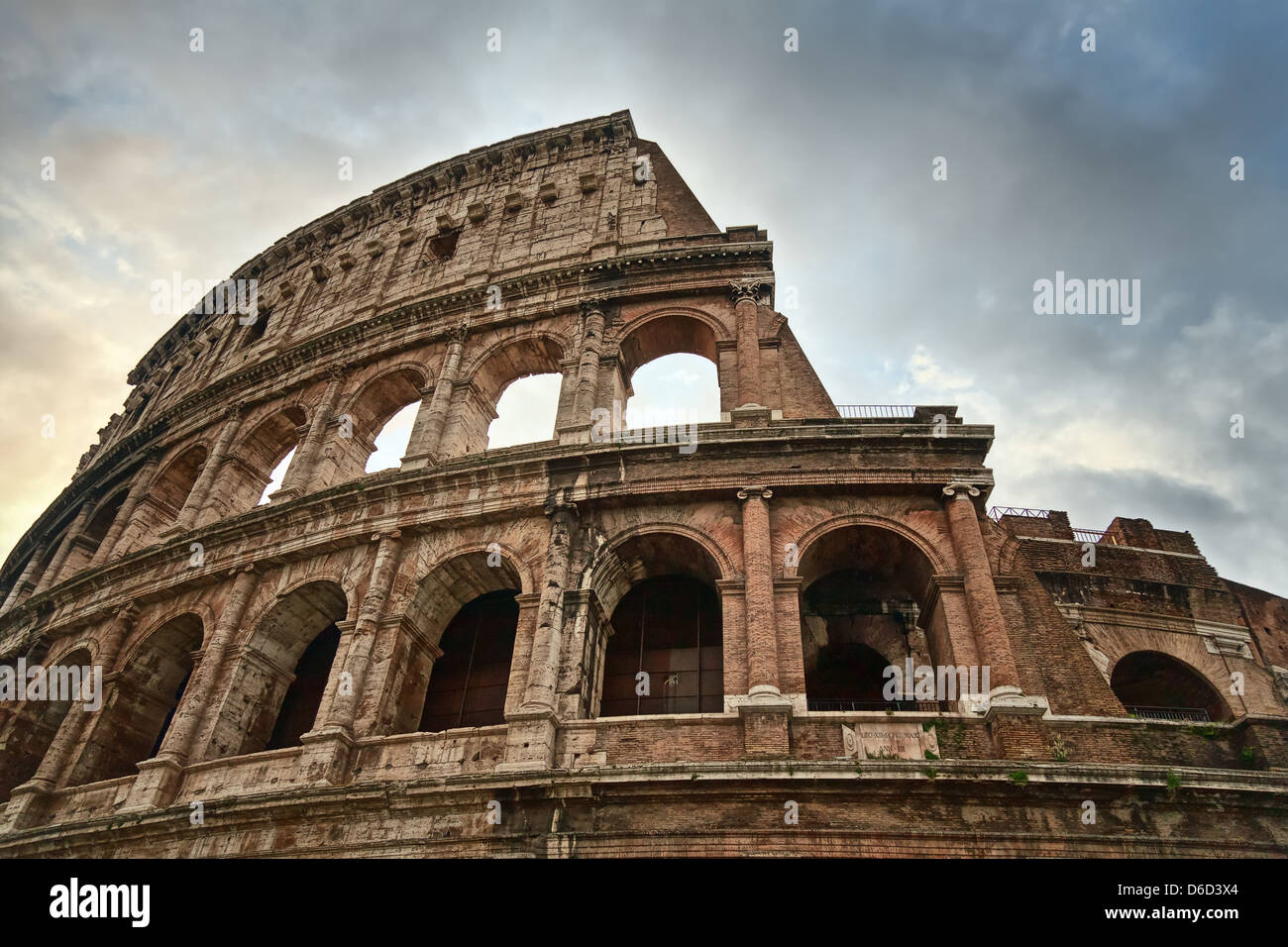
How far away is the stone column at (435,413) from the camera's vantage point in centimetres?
1394

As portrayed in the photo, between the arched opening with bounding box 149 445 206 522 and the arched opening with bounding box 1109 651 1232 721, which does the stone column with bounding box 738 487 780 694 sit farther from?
the arched opening with bounding box 149 445 206 522

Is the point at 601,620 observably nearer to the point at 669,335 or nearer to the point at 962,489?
the point at 962,489

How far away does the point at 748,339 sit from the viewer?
14023mm

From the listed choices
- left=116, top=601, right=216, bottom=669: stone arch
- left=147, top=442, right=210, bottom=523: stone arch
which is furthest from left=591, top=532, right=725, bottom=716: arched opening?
left=147, top=442, right=210, bottom=523: stone arch

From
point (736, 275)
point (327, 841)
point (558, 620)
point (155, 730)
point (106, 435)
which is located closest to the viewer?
point (327, 841)

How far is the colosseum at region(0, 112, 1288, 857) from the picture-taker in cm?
871

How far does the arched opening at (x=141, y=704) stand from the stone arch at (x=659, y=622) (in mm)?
7561

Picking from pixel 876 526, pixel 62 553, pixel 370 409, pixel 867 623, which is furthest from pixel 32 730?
pixel 876 526

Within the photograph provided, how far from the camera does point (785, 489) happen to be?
11500mm

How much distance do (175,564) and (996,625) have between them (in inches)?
534

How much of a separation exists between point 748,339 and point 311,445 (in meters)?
8.71
